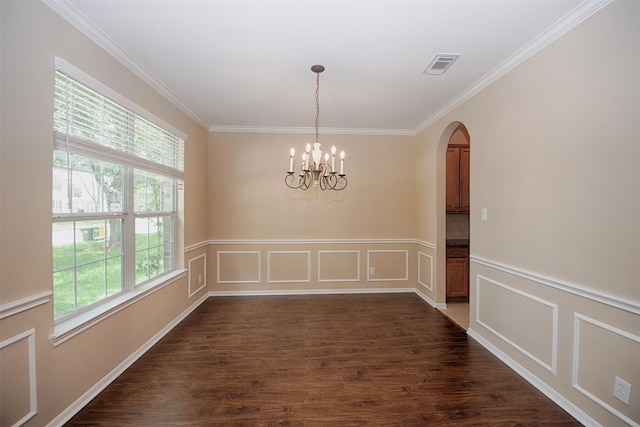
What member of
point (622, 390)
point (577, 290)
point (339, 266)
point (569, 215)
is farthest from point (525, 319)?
point (339, 266)

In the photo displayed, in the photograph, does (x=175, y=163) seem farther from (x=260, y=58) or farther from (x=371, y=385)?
(x=371, y=385)

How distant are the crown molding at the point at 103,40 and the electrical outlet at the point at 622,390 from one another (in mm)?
4106

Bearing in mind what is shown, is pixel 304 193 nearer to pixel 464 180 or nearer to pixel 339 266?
pixel 339 266

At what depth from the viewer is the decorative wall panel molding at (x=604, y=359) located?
1.60 m

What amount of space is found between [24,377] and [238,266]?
3.00 m

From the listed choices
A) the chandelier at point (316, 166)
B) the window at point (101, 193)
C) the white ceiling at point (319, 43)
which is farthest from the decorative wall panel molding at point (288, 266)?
the white ceiling at point (319, 43)

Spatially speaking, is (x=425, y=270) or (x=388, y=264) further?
(x=388, y=264)

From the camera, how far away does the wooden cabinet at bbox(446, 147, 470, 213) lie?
4434 millimetres

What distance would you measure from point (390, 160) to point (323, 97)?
6.22 feet

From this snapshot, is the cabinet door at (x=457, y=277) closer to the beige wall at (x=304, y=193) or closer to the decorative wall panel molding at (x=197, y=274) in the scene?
the beige wall at (x=304, y=193)

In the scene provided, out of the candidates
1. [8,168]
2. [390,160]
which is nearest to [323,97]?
[390,160]

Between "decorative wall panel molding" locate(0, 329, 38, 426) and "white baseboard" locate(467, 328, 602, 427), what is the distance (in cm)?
343

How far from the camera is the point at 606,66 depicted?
1705mm

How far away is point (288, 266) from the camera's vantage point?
4.62 m
